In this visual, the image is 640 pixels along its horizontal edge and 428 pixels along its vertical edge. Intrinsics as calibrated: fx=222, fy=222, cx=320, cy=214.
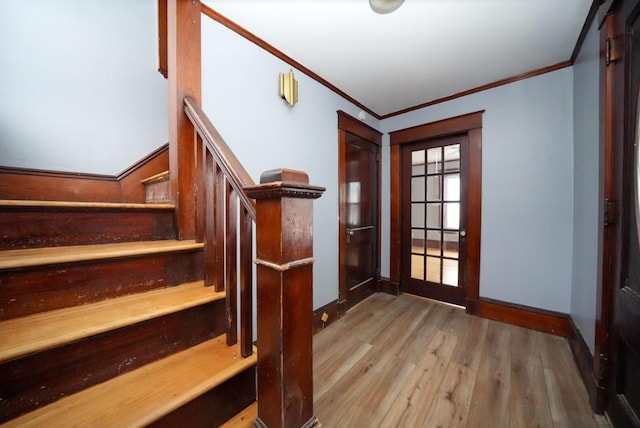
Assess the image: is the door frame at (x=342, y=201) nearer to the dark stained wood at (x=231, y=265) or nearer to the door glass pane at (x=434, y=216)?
the door glass pane at (x=434, y=216)

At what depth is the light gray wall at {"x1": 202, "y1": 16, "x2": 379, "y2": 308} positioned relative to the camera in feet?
4.95

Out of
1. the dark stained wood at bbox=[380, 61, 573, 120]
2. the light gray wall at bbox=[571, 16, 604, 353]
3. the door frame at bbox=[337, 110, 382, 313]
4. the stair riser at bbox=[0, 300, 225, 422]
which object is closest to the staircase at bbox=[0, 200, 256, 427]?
the stair riser at bbox=[0, 300, 225, 422]

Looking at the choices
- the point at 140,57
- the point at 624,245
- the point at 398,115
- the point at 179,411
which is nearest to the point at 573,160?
the point at 624,245

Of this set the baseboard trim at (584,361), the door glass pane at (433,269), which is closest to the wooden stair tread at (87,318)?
the baseboard trim at (584,361)

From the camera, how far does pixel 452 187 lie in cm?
261

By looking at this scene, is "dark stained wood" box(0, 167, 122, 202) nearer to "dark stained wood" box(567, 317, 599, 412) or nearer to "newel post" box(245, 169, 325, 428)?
"newel post" box(245, 169, 325, 428)

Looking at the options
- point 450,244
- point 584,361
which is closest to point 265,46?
point 450,244

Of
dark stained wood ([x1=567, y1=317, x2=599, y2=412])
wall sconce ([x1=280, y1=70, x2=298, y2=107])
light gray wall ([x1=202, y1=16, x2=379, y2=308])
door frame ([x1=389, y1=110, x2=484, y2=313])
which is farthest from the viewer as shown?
door frame ([x1=389, y1=110, x2=484, y2=313])

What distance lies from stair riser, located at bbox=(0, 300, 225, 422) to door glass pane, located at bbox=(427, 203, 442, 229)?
257 cm

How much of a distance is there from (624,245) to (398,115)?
2424 mm

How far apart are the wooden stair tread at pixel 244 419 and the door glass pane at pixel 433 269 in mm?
2499

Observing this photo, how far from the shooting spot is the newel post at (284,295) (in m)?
0.68

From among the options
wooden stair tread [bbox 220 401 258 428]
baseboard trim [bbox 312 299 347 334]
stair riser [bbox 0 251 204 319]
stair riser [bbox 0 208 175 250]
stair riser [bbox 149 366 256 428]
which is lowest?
baseboard trim [bbox 312 299 347 334]

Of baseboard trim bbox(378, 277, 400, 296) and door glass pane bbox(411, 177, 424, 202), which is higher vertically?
door glass pane bbox(411, 177, 424, 202)
